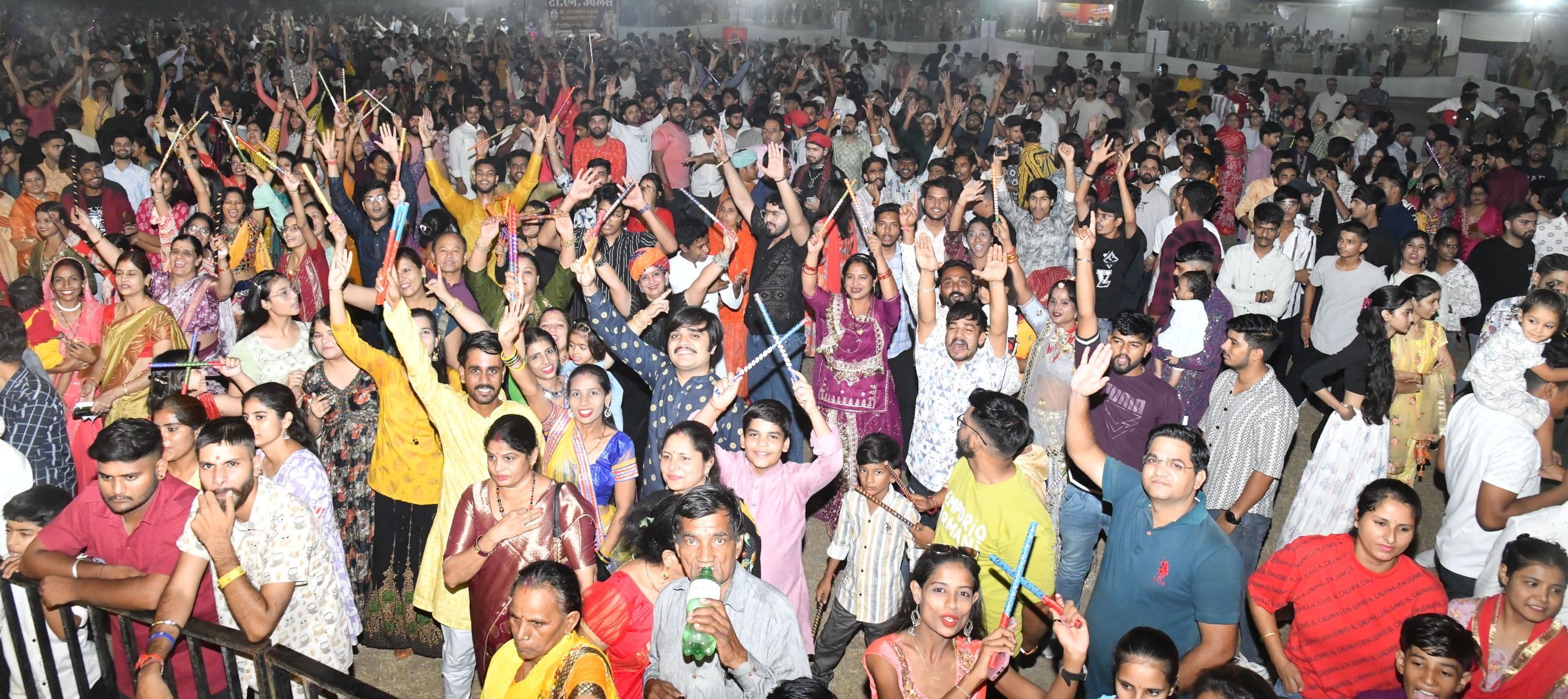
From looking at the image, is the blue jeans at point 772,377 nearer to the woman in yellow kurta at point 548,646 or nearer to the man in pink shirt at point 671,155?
the woman in yellow kurta at point 548,646

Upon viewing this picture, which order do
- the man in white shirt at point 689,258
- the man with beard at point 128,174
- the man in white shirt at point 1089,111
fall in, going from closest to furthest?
the man in white shirt at point 689,258
the man with beard at point 128,174
the man in white shirt at point 1089,111

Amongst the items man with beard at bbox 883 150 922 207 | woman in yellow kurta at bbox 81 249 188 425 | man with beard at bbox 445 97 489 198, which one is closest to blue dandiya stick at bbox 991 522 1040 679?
woman in yellow kurta at bbox 81 249 188 425

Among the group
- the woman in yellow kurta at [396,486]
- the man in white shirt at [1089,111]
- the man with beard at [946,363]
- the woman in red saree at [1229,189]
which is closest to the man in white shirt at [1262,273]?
the man with beard at [946,363]

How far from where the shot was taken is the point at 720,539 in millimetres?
3184

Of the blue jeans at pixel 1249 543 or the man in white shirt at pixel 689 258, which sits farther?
the man in white shirt at pixel 689 258

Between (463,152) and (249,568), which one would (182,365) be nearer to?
(249,568)

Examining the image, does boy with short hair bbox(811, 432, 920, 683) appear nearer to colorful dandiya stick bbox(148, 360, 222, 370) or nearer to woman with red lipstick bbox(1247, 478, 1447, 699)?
woman with red lipstick bbox(1247, 478, 1447, 699)

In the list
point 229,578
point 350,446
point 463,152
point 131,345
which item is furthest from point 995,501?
point 463,152

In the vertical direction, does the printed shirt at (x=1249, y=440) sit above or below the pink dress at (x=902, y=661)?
above

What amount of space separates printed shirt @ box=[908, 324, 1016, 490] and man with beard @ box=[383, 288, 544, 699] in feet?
5.29

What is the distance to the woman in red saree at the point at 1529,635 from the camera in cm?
315

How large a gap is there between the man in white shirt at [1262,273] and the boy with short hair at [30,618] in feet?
19.1

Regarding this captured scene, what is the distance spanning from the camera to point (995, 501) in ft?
12.4

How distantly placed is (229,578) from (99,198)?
19.6 feet
